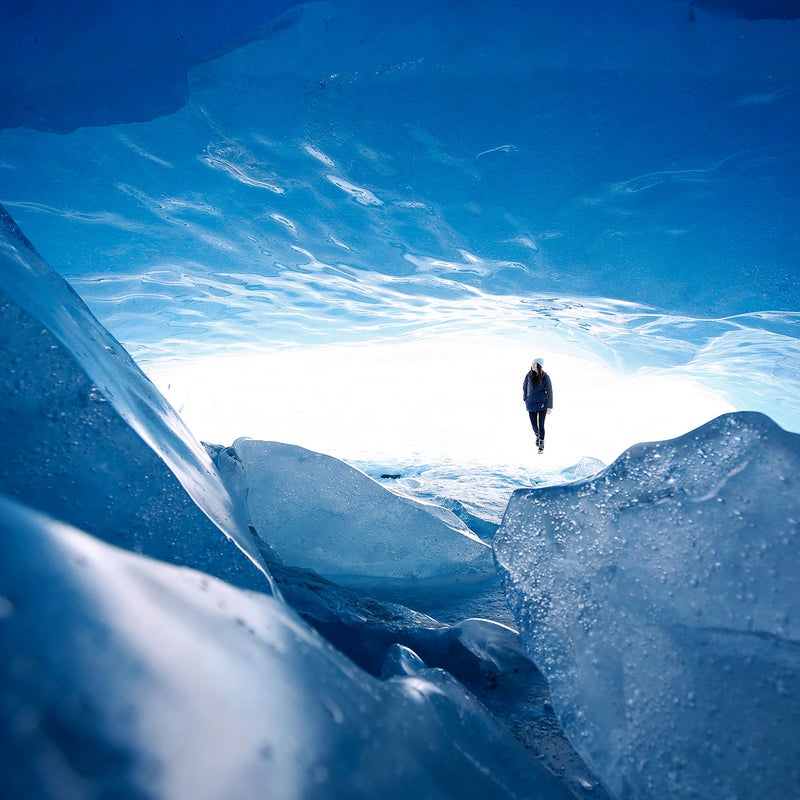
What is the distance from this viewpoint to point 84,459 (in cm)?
174

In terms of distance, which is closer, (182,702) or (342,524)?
(182,702)

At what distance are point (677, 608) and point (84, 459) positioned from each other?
6.68 ft

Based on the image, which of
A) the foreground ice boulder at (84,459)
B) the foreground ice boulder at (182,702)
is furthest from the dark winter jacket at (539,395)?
the foreground ice boulder at (182,702)

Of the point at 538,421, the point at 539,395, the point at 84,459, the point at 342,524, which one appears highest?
the point at 539,395

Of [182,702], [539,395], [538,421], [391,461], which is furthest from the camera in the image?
[391,461]

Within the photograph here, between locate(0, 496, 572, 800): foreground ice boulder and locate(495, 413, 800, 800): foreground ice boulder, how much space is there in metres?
0.31

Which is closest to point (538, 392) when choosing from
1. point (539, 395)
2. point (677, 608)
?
point (539, 395)

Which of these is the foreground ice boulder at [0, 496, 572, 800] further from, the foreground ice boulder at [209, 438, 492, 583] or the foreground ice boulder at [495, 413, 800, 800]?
the foreground ice boulder at [209, 438, 492, 583]

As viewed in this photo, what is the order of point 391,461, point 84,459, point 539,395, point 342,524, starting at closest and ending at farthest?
point 84,459, point 342,524, point 539,395, point 391,461

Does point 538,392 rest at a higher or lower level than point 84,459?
higher

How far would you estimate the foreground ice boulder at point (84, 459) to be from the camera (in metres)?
1.65

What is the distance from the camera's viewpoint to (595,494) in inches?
72.6

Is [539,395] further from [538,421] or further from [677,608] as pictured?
[677,608]

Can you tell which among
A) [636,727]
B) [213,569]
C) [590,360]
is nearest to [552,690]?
[636,727]
